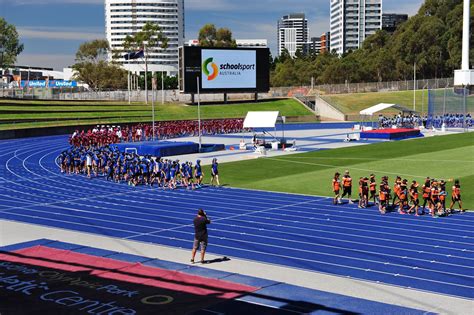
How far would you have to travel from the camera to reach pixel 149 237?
61.9ft

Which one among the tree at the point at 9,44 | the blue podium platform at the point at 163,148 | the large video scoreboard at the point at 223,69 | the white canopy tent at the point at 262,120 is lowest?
the blue podium platform at the point at 163,148

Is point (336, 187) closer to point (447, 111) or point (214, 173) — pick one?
point (214, 173)

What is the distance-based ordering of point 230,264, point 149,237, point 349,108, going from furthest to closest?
point 349,108 < point 149,237 < point 230,264

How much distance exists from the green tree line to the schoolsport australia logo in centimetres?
4163

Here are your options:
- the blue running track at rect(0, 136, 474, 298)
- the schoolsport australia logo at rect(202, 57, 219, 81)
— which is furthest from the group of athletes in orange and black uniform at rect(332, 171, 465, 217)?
the schoolsport australia logo at rect(202, 57, 219, 81)

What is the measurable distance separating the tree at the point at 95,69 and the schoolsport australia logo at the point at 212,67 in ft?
144

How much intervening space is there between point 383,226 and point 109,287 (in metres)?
9.89

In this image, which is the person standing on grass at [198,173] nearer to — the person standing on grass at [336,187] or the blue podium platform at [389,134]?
the person standing on grass at [336,187]

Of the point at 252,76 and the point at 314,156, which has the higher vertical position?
the point at 252,76

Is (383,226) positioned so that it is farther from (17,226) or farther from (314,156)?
(314,156)

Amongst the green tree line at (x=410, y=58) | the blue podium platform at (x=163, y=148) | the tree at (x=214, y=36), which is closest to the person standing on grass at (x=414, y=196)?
the blue podium platform at (x=163, y=148)

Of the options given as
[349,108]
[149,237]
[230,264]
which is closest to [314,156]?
[149,237]

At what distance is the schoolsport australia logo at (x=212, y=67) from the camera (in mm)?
→ 76000

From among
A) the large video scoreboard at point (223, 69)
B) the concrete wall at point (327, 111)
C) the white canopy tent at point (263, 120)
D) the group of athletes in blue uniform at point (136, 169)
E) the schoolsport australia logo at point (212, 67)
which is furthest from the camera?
the concrete wall at point (327, 111)
